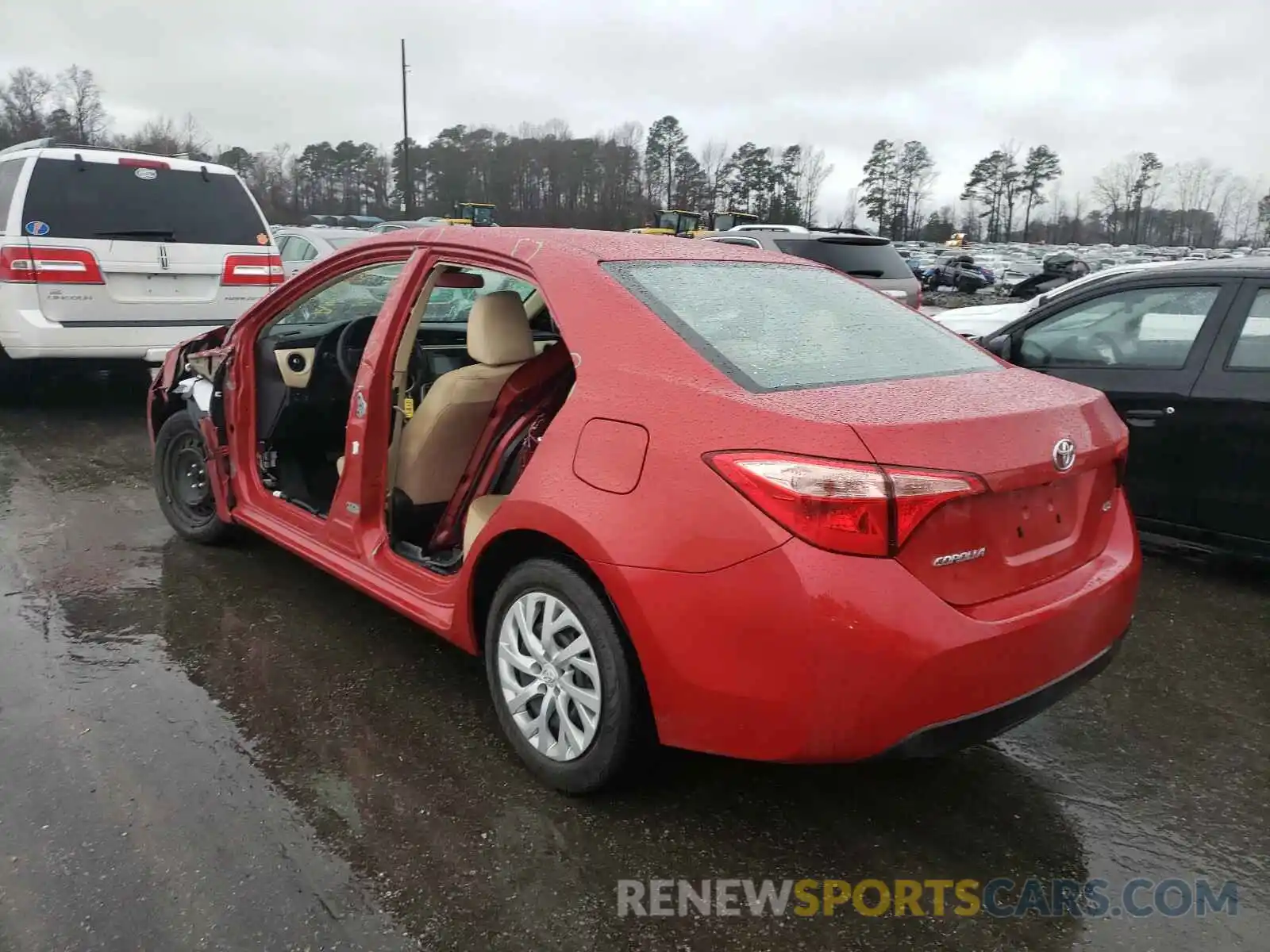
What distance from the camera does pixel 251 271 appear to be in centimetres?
766

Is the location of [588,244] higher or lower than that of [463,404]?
higher

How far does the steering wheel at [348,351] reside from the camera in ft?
13.8

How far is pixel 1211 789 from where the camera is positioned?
9.31 ft

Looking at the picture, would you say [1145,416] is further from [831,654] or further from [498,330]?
[831,654]

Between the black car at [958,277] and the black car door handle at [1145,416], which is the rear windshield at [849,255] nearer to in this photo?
the black car door handle at [1145,416]

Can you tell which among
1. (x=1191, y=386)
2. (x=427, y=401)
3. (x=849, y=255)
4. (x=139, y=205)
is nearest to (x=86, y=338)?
(x=139, y=205)

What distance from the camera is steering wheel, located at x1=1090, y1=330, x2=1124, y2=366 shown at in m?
4.92

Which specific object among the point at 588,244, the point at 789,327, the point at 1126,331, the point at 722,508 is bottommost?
the point at 722,508

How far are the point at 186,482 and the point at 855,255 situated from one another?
804 cm

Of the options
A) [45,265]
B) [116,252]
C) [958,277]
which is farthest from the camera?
[958,277]

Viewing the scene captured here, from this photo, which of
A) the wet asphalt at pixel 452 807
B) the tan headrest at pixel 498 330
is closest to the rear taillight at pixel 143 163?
the wet asphalt at pixel 452 807

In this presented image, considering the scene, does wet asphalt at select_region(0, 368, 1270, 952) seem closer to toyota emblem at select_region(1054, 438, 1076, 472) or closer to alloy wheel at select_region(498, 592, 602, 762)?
alloy wheel at select_region(498, 592, 602, 762)

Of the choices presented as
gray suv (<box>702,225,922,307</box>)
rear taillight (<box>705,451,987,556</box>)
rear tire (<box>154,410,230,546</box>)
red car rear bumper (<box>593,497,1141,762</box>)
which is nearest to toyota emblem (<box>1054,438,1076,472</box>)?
red car rear bumper (<box>593,497,1141,762</box>)

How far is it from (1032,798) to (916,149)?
96.0 meters
